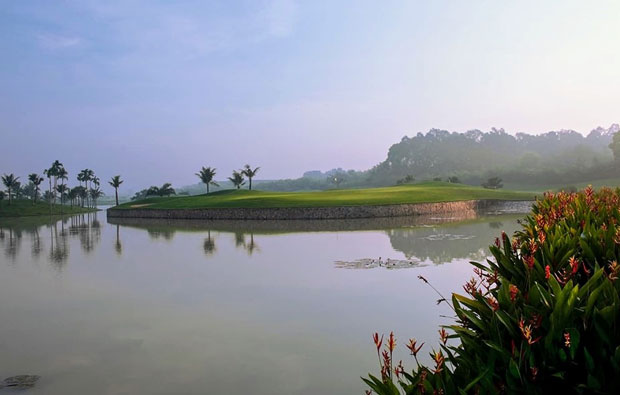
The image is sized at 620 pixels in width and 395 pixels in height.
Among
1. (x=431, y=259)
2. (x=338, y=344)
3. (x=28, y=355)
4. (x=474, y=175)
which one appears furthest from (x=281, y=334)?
(x=474, y=175)

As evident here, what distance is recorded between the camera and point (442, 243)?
2048 centimetres

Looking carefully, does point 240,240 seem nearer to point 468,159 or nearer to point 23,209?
point 23,209

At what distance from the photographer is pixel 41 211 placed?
3263 inches

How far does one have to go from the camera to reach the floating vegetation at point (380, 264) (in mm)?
14834

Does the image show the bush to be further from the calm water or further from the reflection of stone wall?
the reflection of stone wall

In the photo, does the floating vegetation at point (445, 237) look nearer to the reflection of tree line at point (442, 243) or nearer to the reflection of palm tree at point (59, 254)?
the reflection of tree line at point (442, 243)

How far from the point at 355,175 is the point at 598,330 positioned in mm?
197875

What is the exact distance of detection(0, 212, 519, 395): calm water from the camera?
6.42 meters

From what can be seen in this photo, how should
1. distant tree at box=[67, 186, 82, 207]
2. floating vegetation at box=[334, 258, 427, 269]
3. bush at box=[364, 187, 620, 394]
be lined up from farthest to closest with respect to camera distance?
distant tree at box=[67, 186, 82, 207] → floating vegetation at box=[334, 258, 427, 269] → bush at box=[364, 187, 620, 394]

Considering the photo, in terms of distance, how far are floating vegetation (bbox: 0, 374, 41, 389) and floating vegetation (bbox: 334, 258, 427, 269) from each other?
32.2 ft

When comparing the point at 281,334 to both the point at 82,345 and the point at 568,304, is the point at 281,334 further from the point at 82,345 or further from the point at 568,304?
the point at 568,304

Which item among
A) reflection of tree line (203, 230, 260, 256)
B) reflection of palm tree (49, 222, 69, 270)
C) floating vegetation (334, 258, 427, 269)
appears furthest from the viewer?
reflection of tree line (203, 230, 260, 256)

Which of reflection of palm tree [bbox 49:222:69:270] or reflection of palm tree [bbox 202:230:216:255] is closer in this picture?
reflection of palm tree [bbox 49:222:69:270]

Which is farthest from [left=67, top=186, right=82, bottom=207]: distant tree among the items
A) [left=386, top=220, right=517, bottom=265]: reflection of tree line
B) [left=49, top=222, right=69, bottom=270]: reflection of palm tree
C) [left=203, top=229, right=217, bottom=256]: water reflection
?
[left=386, top=220, right=517, bottom=265]: reflection of tree line
